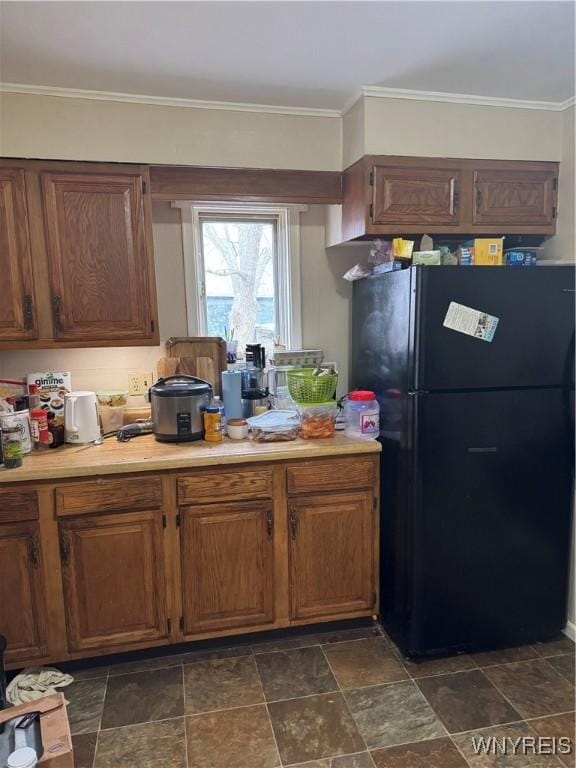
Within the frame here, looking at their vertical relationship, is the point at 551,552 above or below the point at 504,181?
below

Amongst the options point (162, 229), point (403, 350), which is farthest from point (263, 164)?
point (403, 350)

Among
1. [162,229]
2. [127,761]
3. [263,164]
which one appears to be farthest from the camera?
[162,229]

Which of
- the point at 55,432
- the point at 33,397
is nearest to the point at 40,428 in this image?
the point at 55,432

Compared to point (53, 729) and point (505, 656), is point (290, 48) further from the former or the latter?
point (505, 656)

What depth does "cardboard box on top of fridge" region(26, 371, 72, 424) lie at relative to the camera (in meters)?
2.32

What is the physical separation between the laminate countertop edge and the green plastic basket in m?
0.20

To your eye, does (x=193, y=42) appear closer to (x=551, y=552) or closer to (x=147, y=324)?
(x=147, y=324)

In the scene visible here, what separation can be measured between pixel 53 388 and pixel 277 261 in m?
1.28

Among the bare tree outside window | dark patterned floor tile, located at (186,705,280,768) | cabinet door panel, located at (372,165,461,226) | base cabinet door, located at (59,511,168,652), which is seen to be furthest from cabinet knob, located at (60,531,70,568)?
cabinet door panel, located at (372,165,461,226)

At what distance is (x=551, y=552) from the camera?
88.7 inches

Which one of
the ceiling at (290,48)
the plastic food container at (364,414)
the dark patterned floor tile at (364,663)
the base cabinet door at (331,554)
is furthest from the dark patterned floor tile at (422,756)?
the ceiling at (290,48)

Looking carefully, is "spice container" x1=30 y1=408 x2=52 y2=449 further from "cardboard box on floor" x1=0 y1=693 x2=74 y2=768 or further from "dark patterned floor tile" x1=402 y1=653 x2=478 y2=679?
"dark patterned floor tile" x1=402 y1=653 x2=478 y2=679

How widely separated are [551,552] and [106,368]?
7.17ft

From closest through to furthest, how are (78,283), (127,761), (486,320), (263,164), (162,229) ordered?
(127,761) < (486,320) < (78,283) < (263,164) < (162,229)
